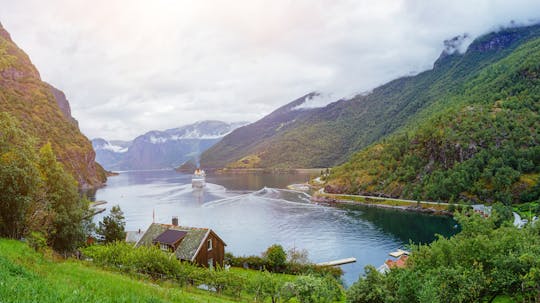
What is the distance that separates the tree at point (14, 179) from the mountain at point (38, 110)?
122540mm

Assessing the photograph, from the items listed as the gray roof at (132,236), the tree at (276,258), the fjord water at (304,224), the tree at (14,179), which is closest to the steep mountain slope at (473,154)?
the fjord water at (304,224)

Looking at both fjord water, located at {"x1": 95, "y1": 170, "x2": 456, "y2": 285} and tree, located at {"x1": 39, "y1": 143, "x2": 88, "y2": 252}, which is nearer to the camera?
tree, located at {"x1": 39, "y1": 143, "x2": 88, "y2": 252}

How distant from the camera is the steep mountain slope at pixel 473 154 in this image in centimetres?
8381

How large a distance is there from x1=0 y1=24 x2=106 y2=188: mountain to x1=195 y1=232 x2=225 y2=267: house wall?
116804mm

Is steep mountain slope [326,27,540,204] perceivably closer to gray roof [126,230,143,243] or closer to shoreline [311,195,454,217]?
shoreline [311,195,454,217]

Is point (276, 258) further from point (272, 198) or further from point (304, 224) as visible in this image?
point (272, 198)

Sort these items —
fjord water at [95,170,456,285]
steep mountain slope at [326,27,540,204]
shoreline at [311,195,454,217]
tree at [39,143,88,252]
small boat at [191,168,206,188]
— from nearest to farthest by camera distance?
1. tree at [39,143,88,252]
2. fjord water at [95,170,456,285]
3. shoreline at [311,195,454,217]
4. steep mountain slope at [326,27,540,204]
5. small boat at [191,168,206,188]

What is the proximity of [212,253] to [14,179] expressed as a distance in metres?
21.4

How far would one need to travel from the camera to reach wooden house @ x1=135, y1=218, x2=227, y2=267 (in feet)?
113

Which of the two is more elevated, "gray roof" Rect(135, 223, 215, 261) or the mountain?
the mountain

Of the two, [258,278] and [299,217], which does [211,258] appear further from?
[299,217]

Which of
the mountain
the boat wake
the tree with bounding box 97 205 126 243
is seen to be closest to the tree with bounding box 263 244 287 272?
the tree with bounding box 97 205 126 243

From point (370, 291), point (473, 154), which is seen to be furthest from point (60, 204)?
point (473, 154)

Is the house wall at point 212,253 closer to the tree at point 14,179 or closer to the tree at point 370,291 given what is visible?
the tree at point 14,179
